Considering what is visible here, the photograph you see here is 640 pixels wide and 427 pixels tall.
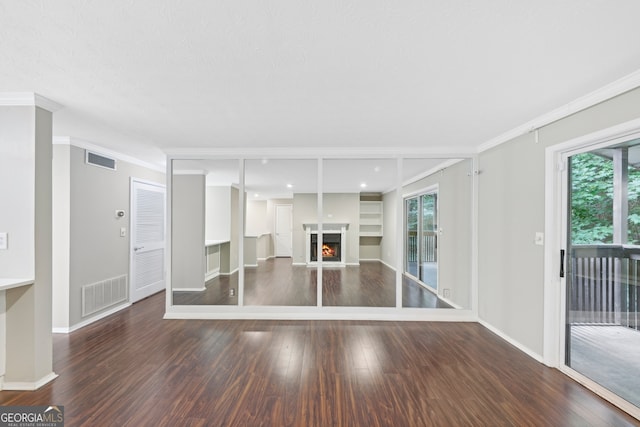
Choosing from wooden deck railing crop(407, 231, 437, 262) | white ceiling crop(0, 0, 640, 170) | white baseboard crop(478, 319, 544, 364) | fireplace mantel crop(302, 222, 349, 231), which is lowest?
white baseboard crop(478, 319, 544, 364)

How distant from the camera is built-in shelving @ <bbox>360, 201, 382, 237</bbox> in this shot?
909cm

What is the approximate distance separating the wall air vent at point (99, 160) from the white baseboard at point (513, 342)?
5722mm

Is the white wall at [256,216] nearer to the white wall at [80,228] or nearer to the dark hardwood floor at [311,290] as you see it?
the dark hardwood floor at [311,290]

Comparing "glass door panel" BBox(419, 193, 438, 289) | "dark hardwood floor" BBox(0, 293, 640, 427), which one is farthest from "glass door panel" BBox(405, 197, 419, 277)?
"dark hardwood floor" BBox(0, 293, 640, 427)

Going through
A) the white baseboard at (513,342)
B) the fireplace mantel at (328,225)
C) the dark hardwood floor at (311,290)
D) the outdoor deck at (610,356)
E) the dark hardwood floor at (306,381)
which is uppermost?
the fireplace mantel at (328,225)

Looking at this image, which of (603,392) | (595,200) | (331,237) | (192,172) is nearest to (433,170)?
(595,200)

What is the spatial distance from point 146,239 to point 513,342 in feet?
18.4

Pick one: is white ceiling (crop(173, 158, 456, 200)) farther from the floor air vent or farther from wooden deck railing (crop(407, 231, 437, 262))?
Result: the floor air vent

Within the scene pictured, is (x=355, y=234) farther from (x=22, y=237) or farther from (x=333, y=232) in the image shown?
(x=22, y=237)

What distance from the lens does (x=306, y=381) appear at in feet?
8.00

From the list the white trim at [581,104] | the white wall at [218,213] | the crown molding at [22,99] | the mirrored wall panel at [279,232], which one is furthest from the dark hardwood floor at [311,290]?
the crown molding at [22,99]

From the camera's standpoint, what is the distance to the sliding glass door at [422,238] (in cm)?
545

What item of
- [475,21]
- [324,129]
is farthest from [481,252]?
[475,21]

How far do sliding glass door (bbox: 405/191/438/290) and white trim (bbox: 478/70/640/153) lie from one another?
2.32 m
